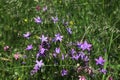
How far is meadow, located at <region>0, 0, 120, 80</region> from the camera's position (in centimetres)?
285

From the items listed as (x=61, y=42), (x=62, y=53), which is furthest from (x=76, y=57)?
(x=61, y=42)

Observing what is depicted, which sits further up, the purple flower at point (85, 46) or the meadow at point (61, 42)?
the purple flower at point (85, 46)

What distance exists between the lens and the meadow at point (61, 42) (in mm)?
2848

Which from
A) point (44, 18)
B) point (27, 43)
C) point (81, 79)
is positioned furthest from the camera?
point (44, 18)

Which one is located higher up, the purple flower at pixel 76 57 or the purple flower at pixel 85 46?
the purple flower at pixel 85 46

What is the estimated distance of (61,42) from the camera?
9.80 feet

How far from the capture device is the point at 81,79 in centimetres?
273

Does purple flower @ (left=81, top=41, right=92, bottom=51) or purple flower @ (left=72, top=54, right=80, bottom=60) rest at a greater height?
purple flower @ (left=81, top=41, right=92, bottom=51)

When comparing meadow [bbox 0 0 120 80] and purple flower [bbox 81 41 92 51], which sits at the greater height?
purple flower [bbox 81 41 92 51]

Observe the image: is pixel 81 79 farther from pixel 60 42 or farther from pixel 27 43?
pixel 27 43

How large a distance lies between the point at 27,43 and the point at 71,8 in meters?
0.76

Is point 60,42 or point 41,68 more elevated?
point 60,42

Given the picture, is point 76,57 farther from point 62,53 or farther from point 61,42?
point 61,42

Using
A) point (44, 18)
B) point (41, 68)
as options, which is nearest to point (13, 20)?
point (44, 18)
